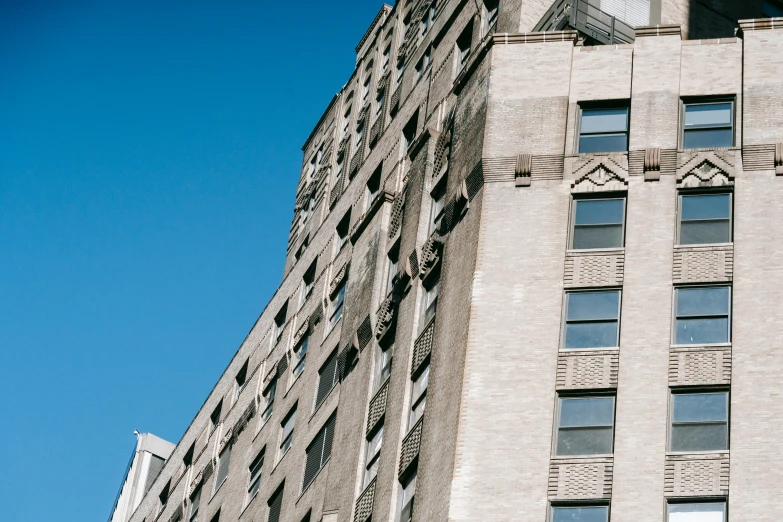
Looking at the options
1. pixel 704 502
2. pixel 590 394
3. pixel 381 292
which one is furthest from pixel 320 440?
pixel 704 502

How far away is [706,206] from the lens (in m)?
42.3

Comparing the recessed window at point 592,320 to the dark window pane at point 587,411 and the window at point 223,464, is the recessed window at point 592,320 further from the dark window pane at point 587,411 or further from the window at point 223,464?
the window at point 223,464

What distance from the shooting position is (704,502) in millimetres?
36531

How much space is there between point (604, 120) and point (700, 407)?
9.80 meters

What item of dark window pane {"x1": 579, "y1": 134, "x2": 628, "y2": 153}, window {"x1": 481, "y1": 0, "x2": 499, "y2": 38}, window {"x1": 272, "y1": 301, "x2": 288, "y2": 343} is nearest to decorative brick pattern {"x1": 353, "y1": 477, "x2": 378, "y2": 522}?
dark window pane {"x1": 579, "y1": 134, "x2": 628, "y2": 153}

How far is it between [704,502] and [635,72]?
13.3 m

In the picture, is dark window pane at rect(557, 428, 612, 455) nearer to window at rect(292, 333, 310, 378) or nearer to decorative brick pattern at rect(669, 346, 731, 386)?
decorative brick pattern at rect(669, 346, 731, 386)

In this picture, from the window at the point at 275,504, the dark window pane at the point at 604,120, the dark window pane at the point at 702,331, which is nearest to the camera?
the dark window pane at the point at 702,331

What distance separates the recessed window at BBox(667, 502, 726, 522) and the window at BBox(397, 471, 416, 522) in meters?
6.75

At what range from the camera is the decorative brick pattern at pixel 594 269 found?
41.2 meters

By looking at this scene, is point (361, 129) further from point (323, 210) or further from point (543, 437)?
point (543, 437)

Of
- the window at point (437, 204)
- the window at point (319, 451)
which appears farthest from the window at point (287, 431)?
the window at point (437, 204)

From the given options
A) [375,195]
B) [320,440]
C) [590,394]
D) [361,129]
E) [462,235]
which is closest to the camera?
[590,394]

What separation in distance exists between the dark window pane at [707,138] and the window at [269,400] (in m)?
20.5
